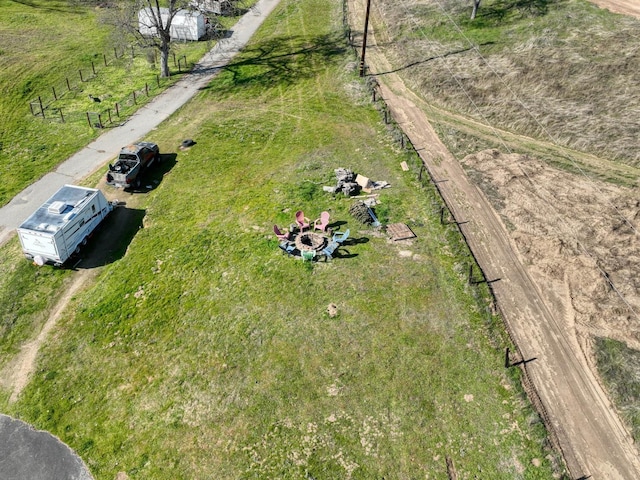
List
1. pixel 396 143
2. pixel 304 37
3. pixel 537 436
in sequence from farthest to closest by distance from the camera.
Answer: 1. pixel 304 37
2. pixel 396 143
3. pixel 537 436

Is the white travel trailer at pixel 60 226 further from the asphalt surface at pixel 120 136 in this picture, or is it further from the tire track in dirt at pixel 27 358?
the asphalt surface at pixel 120 136

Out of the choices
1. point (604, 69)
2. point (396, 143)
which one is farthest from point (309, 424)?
point (604, 69)

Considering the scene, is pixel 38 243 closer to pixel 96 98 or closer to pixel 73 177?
pixel 73 177

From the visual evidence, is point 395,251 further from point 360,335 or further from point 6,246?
point 6,246

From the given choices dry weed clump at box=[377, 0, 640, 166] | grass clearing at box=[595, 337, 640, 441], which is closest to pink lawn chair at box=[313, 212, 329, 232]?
grass clearing at box=[595, 337, 640, 441]

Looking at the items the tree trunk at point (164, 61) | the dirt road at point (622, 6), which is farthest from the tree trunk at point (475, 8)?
the tree trunk at point (164, 61)

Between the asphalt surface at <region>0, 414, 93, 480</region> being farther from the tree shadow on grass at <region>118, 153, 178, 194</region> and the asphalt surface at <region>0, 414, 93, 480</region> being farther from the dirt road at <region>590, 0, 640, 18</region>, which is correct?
the dirt road at <region>590, 0, 640, 18</region>
